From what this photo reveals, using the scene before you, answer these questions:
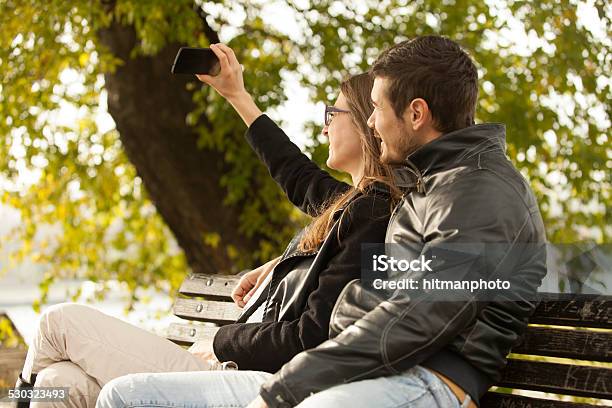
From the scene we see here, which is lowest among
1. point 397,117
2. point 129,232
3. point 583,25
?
point 129,232

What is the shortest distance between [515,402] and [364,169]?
804 mm

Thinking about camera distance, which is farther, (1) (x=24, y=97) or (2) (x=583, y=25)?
(1) (x=24, y=97)

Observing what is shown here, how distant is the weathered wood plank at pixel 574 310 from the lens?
7.91 feet

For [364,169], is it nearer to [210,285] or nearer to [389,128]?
[389,128]

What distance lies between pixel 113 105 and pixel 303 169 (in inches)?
110

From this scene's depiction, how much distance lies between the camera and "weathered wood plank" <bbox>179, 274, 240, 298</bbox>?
146 inches

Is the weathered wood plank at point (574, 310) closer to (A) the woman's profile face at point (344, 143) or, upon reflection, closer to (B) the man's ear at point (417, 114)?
(B) the man's ear at point (417, 114)

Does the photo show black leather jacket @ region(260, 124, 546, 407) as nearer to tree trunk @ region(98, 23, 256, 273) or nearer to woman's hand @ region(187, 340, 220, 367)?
woman's hand @ region(187, 340, 220, 367)

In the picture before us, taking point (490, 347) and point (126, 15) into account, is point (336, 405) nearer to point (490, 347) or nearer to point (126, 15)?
point (490, 347)

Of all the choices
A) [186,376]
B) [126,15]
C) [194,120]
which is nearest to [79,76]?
[126,15]

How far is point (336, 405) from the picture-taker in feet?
6.57

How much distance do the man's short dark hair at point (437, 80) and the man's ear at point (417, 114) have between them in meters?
0.01

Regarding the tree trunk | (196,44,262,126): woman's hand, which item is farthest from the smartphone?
the tree trunk

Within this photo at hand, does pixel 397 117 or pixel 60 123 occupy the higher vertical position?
pixel 397 117
